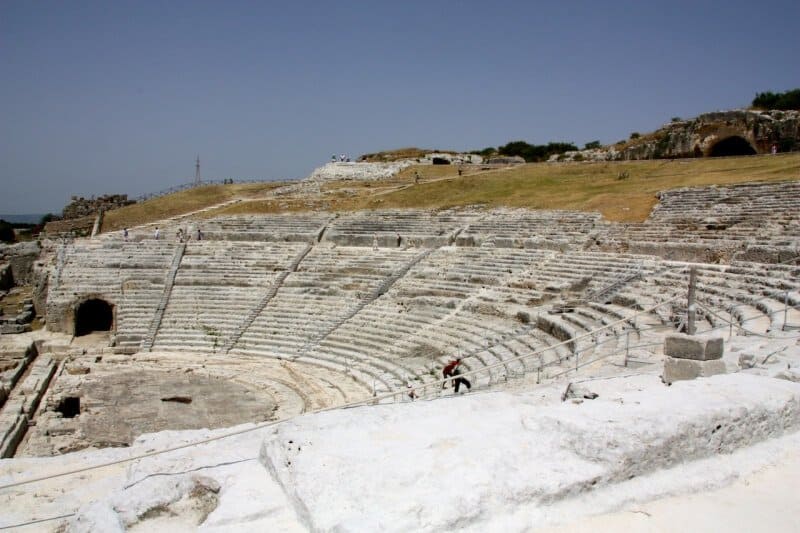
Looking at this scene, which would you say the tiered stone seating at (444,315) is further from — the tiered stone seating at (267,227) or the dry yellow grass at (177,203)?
the dry yellow grass at (177,203)

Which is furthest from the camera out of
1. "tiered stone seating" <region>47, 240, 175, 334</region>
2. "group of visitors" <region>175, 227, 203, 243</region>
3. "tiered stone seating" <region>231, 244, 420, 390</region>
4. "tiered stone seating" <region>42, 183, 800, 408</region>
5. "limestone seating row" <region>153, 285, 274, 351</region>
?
"group of visitors" <region>175, 227, 203, 243</region>

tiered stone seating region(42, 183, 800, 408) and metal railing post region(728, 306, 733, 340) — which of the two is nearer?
metal railing post region(728, 306, 733, 340)

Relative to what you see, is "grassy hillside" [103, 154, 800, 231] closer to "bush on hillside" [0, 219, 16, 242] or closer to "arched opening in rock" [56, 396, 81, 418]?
"bush on hillside" [0, 219, 16, 242]

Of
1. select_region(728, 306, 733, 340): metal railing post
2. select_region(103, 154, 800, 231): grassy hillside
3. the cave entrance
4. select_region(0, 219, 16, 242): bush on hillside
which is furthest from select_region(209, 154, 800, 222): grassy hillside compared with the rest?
select_region(0, 219, 16, 242): bush on hillside

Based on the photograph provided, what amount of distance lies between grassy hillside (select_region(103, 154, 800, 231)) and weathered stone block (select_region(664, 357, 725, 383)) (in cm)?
1648

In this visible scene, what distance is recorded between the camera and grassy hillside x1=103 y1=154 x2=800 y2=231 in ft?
82.9

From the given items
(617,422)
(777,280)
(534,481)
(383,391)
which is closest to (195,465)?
(534,481)

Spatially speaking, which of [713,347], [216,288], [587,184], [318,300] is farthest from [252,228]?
[713,347]

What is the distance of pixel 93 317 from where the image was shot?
23.6 metres

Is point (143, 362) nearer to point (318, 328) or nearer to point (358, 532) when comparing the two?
point (318, 328)

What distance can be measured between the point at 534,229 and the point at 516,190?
31.1ft

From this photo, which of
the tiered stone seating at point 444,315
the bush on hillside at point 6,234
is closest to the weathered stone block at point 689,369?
the tiered stone seating at point 444,315

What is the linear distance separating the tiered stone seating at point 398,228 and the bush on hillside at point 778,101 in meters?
25.0

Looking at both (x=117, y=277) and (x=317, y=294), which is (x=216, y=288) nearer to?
(x=117, y=277)
